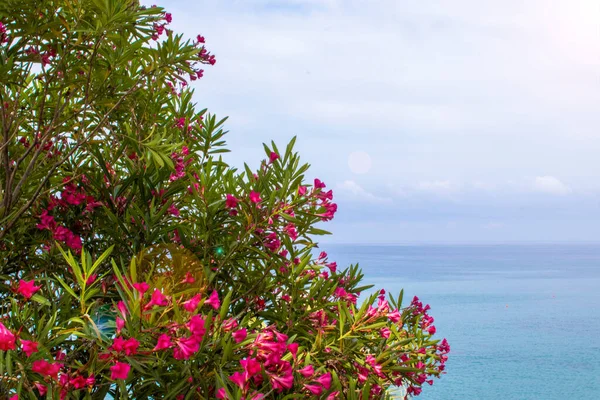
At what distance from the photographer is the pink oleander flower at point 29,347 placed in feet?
5.73

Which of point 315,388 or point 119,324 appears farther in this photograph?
point 315,388

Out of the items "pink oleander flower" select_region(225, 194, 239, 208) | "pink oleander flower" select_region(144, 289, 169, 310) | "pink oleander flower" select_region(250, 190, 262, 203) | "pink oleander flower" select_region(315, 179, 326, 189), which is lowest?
"pink oleander flower" select_region(144, 289, 169, 310)

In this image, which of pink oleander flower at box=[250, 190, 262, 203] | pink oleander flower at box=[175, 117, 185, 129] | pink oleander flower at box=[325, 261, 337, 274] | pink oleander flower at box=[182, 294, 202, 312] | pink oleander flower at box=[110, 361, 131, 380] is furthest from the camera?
pink oleander flower at box=[175, 117, 185, 129]

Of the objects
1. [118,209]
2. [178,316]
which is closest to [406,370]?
[178,316]

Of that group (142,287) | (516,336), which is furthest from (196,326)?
(516,336)

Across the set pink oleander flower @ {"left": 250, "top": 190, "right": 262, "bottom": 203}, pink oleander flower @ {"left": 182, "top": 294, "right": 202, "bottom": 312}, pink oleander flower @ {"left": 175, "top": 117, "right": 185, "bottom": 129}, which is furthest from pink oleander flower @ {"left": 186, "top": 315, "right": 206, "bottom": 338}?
pink oleander flower @ {"left": 175, "top": 117, "right": 185, "bottom": 129}

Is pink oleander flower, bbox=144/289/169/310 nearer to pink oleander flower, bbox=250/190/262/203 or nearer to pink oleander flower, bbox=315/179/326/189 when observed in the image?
pink oleander flower, bbox=250/190/262/203

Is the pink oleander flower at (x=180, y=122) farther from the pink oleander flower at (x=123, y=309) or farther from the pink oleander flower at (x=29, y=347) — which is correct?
the pink oleander flower at (x=29, y=347)

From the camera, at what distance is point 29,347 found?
68.8 inches

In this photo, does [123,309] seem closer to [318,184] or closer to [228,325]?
[228,325]

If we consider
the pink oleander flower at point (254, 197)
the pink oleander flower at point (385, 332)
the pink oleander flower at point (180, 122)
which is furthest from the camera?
the pink oleander flower at point (180, 122)

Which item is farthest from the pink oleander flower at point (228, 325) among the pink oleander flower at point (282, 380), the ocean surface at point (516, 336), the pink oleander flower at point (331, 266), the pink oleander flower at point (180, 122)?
the ocean surface at point (516, 336)

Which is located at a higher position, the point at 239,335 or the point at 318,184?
the point at 318,184

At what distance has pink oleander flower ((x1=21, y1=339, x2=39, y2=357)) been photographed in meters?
1.75
